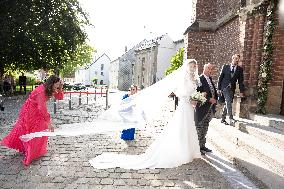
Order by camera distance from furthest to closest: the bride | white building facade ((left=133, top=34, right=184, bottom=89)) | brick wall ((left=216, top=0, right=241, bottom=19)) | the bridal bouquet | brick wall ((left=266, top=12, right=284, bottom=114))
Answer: white building facade ((left=133, top=34, right=184, bottom=89)), brick wall ((left=216, top=0, right=241, bottom=19)), brick wall ((left=266, top=12, right=284, bottom=114)), the bridal bouquet, the bride

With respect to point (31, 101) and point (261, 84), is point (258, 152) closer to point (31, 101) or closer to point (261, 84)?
point (261, 84)

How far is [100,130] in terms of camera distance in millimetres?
7070

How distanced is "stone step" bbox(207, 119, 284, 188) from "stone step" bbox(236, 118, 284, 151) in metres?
0.11

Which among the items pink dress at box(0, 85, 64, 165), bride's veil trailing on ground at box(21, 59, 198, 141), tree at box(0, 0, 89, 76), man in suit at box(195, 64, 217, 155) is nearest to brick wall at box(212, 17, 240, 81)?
man in suit at box(195, 64, 217, 155)

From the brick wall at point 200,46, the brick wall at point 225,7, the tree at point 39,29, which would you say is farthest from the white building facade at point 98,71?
the brick wall at point 225,7

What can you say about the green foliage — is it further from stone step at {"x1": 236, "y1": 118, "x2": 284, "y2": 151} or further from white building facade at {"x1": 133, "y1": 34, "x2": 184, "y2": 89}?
white building facade at {"x1": 133, "y1": 34, "x2": 184, "y2": 89}

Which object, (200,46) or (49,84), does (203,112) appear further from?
(200,46)

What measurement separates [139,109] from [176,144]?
142cm

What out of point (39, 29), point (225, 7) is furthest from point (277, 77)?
point (39, 29)

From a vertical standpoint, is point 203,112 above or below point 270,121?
above

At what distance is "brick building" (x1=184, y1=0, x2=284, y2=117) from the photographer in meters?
9.30

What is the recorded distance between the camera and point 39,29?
21.1 m

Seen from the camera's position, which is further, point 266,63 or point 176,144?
point 266,63

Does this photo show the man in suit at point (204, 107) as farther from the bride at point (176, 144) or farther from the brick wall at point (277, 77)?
the brick wall at point (277, 77)
